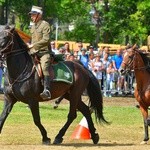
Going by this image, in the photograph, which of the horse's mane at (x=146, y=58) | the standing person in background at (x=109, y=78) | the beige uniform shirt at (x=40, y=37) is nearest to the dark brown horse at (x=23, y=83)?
the beige uniform shirt at (x=40, y=37)

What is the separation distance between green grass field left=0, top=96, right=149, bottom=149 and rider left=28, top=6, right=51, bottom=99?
137cm

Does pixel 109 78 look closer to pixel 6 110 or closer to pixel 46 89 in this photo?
pixel 46 89

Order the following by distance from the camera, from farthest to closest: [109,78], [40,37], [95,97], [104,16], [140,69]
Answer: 1. [104,16]
2. [109,78]
3. [140,69]
4. [95,97]
5. [40,37]

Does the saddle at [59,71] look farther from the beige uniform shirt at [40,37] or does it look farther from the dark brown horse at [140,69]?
the dark brown horse at [140,69]

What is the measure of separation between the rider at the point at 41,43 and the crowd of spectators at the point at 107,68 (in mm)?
12549

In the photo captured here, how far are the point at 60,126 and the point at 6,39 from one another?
4.71 metres

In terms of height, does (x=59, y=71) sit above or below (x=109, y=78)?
above

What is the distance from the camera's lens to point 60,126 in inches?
723

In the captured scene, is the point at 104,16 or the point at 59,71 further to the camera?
the point at 104,16

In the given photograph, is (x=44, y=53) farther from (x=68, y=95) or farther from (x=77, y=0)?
(x=77, y=0)

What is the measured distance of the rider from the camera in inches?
574

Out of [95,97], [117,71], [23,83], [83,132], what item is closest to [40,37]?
[23,83]

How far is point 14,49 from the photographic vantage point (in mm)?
14469

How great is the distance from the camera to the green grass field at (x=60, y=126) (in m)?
15.7
